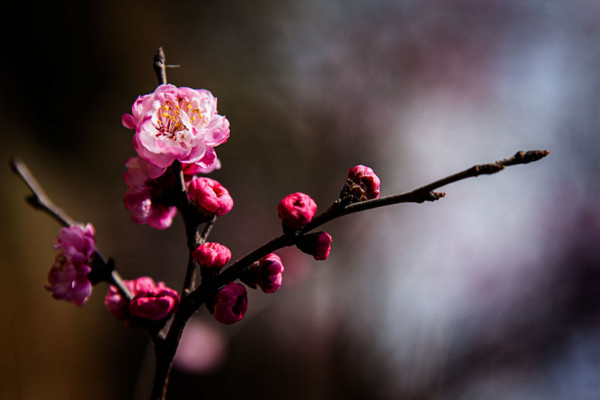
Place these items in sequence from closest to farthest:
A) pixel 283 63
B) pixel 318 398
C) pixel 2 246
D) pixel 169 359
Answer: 1. pixel 169 359
2. pixel 2 246
3. pixel 318 398
4. pixel 283 63

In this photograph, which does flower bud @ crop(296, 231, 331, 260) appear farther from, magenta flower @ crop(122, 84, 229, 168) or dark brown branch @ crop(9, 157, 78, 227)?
dark brown branch @ crop(9, 157, 78, 227)

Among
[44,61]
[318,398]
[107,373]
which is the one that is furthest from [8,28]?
[318,398]

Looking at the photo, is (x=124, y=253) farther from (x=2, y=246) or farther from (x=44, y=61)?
(x=44, y=61)

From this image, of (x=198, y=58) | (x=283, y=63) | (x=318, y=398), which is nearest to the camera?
(x=318, y=398)

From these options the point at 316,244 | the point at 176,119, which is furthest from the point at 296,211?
the point at 176,119

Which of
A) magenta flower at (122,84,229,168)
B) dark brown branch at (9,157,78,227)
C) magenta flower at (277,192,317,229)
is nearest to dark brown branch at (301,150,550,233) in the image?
magenta flower at (277,192,317,229)

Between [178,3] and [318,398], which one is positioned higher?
[178,3]

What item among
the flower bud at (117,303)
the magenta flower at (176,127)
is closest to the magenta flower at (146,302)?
the flower bud at (117,303)
